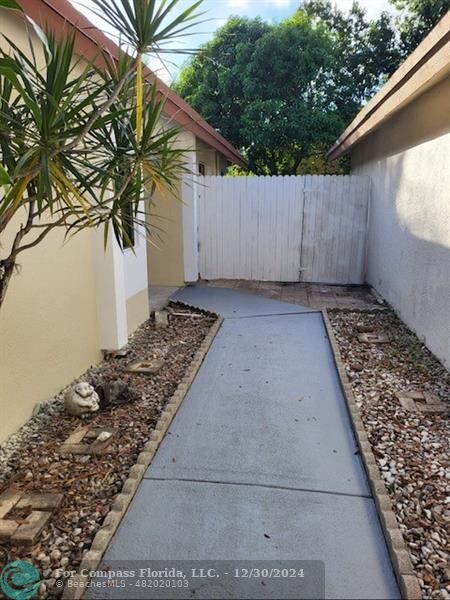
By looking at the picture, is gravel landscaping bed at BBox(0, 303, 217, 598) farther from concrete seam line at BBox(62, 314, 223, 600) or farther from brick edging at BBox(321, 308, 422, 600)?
brick edging at BBox(321, 308, 422, 600)

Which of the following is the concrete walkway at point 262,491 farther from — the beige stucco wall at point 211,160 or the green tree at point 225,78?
the green tree at point 225,78

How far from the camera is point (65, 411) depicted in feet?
12.4

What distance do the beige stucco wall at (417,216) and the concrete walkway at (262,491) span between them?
1488 millimetres

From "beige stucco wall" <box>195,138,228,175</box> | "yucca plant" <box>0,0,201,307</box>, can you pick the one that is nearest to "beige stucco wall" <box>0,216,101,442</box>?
"yucca plant" <box>0,0,201,307</box>

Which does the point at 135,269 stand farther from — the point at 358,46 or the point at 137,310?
the point at 358,46

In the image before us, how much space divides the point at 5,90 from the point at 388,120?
6.60 metres

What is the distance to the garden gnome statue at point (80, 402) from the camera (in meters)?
3.71

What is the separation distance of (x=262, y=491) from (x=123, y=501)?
85 cm

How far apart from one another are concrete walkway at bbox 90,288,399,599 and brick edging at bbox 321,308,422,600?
5 centimetres

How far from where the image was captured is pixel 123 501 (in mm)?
2559

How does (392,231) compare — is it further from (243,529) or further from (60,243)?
(243,529)

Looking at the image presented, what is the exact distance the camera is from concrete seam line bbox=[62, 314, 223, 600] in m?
2.04

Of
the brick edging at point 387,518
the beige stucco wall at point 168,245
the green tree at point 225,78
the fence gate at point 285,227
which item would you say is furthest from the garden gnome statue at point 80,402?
the green tree at point 225,78

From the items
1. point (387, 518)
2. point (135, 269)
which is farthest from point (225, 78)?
point (387, 518)
